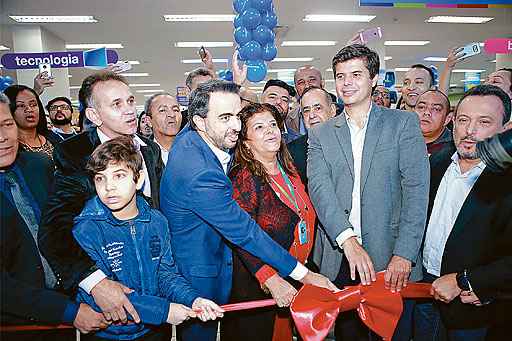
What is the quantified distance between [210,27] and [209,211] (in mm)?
9154

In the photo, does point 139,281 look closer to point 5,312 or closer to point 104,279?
point 104,279

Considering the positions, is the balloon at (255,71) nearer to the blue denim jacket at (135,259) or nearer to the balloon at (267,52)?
the balloon at (267,52)

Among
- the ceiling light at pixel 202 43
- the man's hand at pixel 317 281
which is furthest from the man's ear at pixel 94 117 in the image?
the ceiling light at pixel 202 43

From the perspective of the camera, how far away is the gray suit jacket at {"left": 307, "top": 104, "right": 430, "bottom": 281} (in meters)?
1.98

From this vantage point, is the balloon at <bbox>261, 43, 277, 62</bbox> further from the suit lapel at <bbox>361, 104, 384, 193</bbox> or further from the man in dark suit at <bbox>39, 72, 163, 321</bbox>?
the suit lapel at <bbox>361, 104, 384, 193</bbox>

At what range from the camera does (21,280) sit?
1.72 metres

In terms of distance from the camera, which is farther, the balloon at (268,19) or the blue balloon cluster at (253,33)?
the balloon at (268,19)

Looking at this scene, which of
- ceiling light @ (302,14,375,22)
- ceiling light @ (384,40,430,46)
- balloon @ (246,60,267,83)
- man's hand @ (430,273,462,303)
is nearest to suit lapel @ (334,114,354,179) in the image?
man's hand @ (430,273,462,303)

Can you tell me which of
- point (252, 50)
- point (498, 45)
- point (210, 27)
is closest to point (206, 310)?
point (252, 50)

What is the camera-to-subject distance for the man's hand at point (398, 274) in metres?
1.93

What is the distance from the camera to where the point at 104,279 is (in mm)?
1681

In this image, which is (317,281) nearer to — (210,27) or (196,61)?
(210,27)

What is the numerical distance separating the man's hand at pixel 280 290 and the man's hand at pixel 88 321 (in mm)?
702

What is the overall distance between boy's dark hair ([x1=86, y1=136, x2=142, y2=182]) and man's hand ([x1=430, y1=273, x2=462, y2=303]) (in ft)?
4.67
